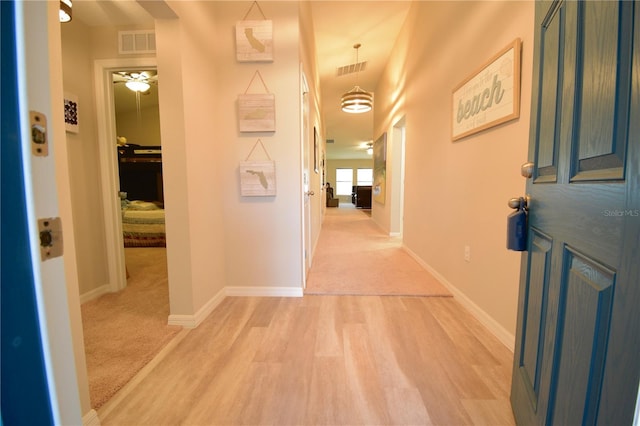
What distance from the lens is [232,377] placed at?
1324 mm

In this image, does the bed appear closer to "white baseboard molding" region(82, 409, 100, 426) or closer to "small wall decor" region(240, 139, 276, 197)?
"small wall decor" region(240, 139, 276, 197)

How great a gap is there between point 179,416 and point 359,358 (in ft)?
2.92

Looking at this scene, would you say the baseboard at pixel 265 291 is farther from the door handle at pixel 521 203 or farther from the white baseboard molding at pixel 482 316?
the door handle at pixel 521 203

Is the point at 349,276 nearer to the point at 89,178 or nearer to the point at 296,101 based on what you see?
the point at 296,101

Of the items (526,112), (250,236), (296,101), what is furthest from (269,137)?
(526,112)

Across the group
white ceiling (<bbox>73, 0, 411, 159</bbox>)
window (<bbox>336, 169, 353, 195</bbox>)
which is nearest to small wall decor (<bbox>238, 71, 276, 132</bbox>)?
A: white ceiling (<bbox>73, 0, 411, 159</bbox>)

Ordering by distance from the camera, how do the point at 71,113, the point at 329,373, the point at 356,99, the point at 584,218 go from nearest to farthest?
1. the point at 584,218
2. the point at 329,373
3. the point at 71,113
4. the point at 356,99

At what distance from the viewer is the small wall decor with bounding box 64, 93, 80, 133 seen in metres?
2.00

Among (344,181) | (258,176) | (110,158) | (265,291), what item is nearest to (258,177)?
(258,176)

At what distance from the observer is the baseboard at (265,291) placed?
229 centimetres

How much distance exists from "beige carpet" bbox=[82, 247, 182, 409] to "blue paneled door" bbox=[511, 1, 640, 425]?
5.63 feet

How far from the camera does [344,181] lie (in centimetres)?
1529

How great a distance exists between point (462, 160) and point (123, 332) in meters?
2.75

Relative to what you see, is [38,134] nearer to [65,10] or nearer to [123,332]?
[123,332]
